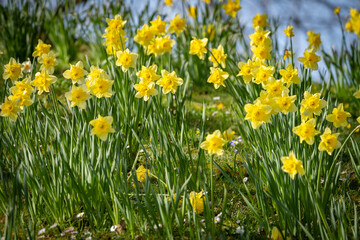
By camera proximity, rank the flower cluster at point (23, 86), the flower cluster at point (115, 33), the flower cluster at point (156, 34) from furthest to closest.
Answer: the flower cluster at point (156, 34) → the flower cluster at point (115, 33) → the flower cluster at point (23, 86)

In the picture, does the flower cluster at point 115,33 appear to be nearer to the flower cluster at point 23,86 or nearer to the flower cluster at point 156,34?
the flower cluster at point 156,34

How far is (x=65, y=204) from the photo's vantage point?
2166 millimetres

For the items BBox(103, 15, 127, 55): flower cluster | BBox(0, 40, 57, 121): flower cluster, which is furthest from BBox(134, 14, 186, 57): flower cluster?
BBox(0, 40, 57, 121): flower cluster

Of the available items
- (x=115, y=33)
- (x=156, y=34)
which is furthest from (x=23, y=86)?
(x=156, y=34)

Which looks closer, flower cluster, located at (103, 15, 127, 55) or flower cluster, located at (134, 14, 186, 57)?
flower cluster, located at (103, 15, 127, 55)

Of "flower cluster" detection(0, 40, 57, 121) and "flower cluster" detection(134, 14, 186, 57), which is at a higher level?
"flower cluster" detection(134, 14, 186, 57)

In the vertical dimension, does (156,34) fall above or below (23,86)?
above

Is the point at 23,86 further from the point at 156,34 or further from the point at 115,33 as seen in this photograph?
the point at 156,34

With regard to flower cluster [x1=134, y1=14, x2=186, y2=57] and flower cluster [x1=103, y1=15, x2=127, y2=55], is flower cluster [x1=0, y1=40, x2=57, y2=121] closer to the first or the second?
flower cluster [x1=103, y1=15, x2=127, y2=55]

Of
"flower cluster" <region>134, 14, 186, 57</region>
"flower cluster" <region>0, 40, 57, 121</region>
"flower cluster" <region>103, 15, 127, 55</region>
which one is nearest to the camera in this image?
"flower cluster" <region>0, 40, 57, 121</region>

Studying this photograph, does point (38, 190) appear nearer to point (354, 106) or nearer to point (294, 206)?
point (294, 206)

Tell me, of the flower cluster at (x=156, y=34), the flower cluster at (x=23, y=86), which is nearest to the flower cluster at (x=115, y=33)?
the flower cluster at (x=156, y=34)

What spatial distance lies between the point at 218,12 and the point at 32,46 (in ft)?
7.28

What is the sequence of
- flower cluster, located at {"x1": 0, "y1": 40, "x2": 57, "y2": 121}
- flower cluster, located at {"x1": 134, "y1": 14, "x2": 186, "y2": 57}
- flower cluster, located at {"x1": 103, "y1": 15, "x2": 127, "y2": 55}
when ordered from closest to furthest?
flower cluster, located at {"x1": 0, "y1": 40, "x2": 57, "y2": 121}
flower cluster, located at {"x1": 103, "y1": 15, "x2": 127, "y2": 55}
flower cluster, located at {"x1": 134, "y1": 14, "x2": 186, "y2": 57}
